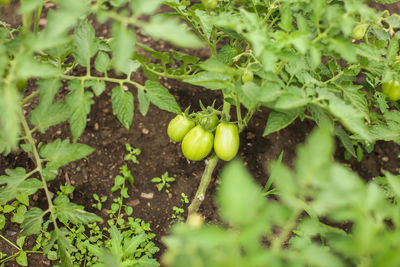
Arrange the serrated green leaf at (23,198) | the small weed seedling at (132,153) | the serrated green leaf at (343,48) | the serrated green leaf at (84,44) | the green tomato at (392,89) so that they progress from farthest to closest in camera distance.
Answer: the small weed seedling at (132,153)
the serrated green leaf at (23,198)
the green tomato at (392,89)
the serrated green leaf at (84,44)
the serrated green leaf at (343,48)

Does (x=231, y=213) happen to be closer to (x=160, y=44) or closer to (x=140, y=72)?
(x=140, y=72)

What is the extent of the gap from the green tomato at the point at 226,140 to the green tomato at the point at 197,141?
0.17ft

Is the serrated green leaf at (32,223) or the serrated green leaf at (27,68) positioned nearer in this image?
the serrated green leaf at (27,68)

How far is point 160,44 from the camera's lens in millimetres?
2492

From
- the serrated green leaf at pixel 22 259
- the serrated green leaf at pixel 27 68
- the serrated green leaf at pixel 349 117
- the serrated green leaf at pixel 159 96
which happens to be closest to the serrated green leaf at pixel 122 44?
the serrated green leaf at pixel 27 68

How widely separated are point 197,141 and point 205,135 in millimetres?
54

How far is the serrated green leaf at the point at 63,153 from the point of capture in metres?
1.22

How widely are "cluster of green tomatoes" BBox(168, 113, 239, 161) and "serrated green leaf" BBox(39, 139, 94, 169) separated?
19.8 inches

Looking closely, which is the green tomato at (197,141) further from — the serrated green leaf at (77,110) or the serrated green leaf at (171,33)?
the serrated green leaf at (171,33)

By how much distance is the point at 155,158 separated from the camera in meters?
2.12

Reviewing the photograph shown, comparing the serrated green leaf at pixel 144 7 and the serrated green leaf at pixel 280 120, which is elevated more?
the serrated green leaf at pixel 144 7

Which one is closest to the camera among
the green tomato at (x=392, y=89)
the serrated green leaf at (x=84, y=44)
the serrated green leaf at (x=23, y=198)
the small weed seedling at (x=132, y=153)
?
the serrated green leaf at (x=84, y=44)

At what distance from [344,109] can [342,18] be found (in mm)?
305

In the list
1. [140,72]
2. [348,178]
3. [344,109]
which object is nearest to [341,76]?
[344,109]
